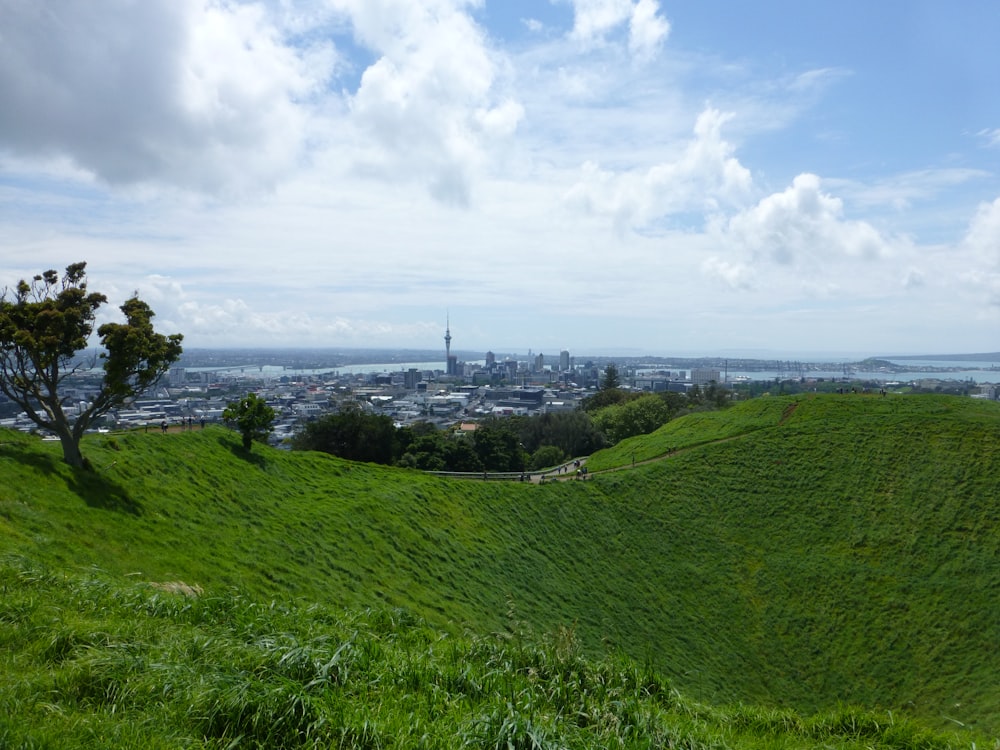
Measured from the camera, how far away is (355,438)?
35.8 m

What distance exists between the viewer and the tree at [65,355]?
1534 cm

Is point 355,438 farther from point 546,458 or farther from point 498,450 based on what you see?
point 546,458

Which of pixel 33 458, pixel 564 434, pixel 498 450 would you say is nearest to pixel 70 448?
pixel 33 458

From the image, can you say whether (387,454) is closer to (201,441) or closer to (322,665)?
(201,441)

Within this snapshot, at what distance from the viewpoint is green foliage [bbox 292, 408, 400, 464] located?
35406 mm

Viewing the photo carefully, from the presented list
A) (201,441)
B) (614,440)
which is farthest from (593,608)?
(614,440)

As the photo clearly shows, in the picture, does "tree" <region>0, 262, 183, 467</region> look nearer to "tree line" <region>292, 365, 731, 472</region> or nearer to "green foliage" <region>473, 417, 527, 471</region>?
"tree line" <region>292, 365, 731, 472</region>

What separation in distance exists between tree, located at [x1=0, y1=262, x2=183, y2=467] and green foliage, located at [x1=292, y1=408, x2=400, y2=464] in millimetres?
18496

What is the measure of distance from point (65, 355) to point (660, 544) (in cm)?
2183

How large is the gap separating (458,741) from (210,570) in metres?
10.7

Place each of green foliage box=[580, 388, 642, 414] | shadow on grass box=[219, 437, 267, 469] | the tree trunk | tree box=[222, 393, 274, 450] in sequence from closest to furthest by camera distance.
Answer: the tree trunk
shadow on grass box=[219, 437, 267, 469]
tree box=[222, 393, 274, 450]
green foliage box=[580, 388, 642, 414]

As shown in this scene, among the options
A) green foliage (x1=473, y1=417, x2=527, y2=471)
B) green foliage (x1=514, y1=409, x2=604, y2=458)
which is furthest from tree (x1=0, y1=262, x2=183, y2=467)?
green foliage (x1=514, y1=409, x2=604, y2=458)

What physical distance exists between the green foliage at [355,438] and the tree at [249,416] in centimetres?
1161

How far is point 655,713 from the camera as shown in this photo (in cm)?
598
